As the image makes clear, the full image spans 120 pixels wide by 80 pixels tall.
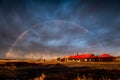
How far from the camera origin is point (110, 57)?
114 metres

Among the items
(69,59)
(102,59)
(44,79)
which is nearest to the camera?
(44,79)

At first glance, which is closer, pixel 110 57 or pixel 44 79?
pixel 44 79

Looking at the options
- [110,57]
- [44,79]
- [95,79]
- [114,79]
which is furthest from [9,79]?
[110,57]

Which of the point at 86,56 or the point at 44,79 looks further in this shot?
the point at 86,56

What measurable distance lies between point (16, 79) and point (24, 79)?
88cm

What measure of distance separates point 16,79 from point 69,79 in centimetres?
598

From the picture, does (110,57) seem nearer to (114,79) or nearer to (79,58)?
(79,58)

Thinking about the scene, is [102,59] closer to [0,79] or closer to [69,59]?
[69,59]

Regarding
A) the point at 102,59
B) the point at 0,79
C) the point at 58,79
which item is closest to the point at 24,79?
the point at 0,79

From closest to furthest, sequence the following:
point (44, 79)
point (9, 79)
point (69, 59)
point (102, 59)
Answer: point (44, 79) → point (9, 79) → point (102, 59) → point (69, 59)

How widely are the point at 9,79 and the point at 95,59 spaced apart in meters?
89.9

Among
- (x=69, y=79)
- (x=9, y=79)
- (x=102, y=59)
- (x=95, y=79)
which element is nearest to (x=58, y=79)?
(x=69, y=79)

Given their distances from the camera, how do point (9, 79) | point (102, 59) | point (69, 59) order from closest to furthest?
point (9, 79), point (102, 59), point (69, 59)

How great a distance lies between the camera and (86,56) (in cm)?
11200
